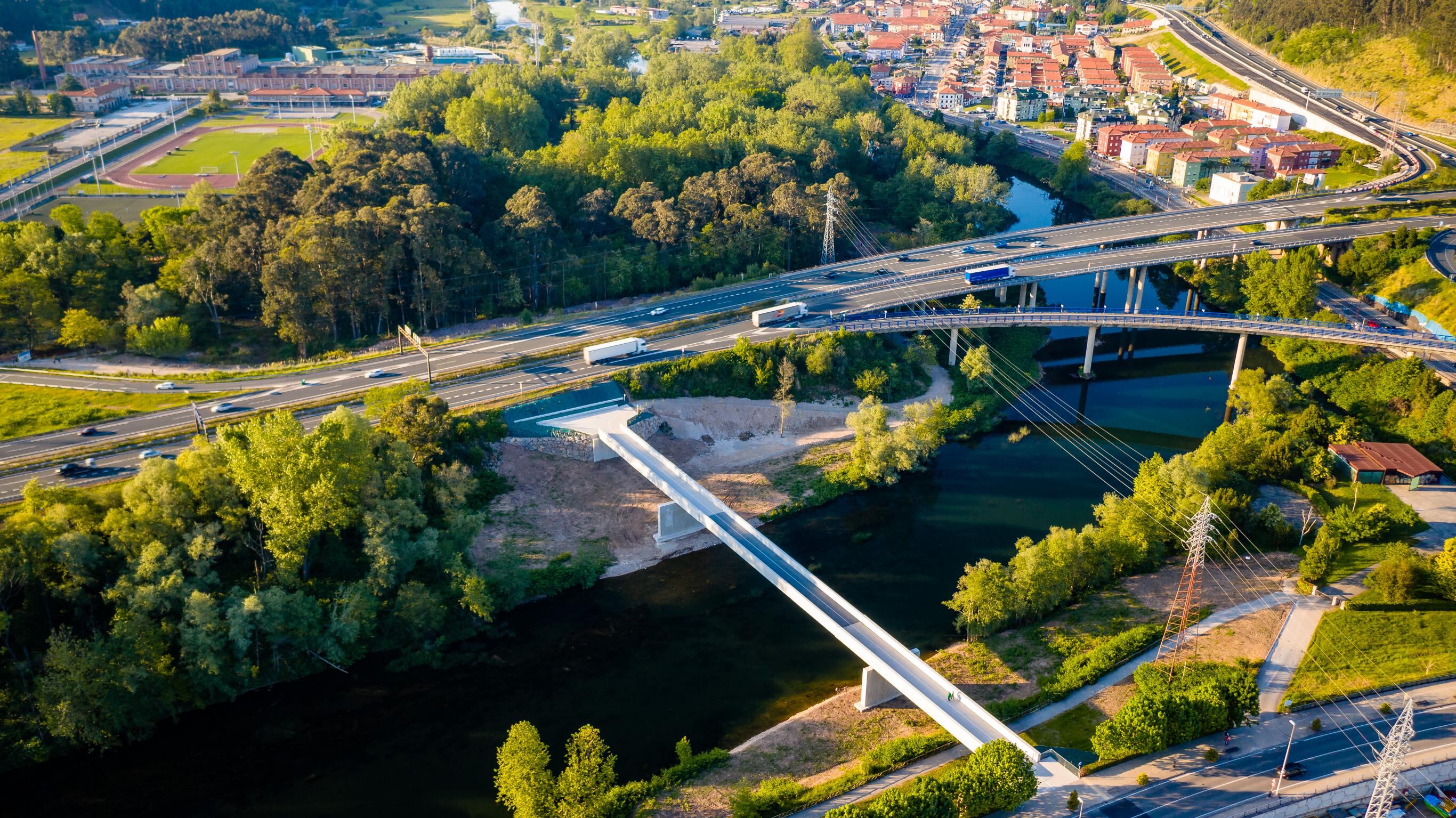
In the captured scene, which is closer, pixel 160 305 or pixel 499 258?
pixel 160 305

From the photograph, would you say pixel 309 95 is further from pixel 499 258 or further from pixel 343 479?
pixel 343 479

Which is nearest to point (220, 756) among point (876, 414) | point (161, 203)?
point (876, 414)

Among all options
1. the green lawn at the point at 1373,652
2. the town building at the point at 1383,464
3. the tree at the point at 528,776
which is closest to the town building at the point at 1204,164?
the town building at the point at 1383,464

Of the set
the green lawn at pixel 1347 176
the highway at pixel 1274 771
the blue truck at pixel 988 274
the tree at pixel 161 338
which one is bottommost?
the highway at pixel 1274 771

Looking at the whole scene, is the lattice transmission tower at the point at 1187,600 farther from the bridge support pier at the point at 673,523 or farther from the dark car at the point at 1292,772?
the bridge support pier at the point at 673,523

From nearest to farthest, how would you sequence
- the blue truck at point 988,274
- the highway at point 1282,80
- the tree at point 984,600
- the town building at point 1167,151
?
the tree at point 984,600 < the blue truck at point 988,274 < the highway at point 1282,80 < the town building at point 1167,151

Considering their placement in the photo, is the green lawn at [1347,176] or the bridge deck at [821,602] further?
the green lawn at [1347,176]
